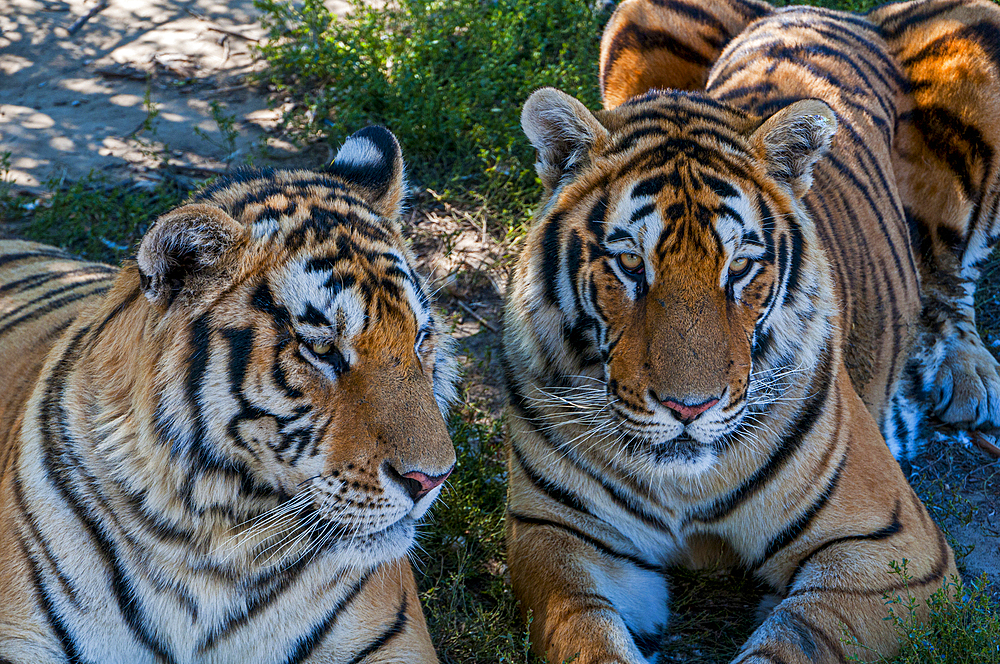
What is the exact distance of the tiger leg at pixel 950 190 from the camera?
11.4 feet

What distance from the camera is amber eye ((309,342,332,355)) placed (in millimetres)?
1819

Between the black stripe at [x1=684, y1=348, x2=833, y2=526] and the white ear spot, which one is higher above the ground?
the white ear spot

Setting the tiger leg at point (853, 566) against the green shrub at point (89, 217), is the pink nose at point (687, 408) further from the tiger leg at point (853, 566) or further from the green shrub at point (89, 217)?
the green shrub at point (89, 217)

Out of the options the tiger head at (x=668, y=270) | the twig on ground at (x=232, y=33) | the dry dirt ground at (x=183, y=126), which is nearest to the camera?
the tiger head at (x=668, y=270)

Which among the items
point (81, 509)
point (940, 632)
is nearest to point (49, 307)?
point (81, 509)

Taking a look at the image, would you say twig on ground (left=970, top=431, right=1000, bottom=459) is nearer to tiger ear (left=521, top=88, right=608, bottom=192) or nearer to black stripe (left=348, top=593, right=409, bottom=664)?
tiger ear (left=521, top=88, right=608, bottom=192)

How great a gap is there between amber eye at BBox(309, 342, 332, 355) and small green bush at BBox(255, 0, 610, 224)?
2.35m

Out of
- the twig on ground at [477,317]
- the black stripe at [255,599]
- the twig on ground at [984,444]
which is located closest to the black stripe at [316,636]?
the black stripe at [255,599]

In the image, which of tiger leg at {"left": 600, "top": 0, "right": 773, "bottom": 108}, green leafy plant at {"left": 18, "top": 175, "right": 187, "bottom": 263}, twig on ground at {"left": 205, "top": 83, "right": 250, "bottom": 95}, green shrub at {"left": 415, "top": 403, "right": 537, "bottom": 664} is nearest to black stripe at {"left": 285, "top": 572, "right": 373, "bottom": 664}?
green shrub at {"left": 415, "top": 403, "right": 537, "bottom": 664}

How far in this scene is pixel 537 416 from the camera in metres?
2.61

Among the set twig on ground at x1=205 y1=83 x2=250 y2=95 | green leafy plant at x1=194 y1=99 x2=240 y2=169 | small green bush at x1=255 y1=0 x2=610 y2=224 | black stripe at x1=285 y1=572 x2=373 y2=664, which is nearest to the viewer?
black stripe at x1=285 y1=572 x2=373 y2=664

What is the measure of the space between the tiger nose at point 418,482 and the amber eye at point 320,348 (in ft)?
0.91

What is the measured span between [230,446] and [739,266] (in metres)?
1.27

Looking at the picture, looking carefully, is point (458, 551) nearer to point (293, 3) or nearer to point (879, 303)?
point (879, 303)
